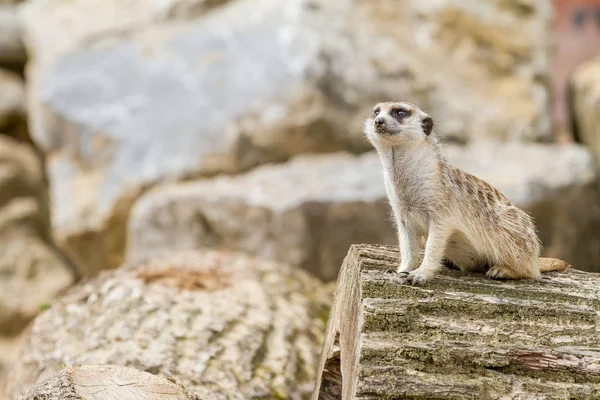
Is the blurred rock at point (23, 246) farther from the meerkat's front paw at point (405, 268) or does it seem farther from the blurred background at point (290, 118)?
the meerkat's front paw at point (405, 268)

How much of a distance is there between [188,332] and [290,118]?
3.19 metres

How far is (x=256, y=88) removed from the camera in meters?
6.91

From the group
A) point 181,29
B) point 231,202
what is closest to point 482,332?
point 231,202

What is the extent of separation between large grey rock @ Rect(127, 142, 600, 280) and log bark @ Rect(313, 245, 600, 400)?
3301 mm

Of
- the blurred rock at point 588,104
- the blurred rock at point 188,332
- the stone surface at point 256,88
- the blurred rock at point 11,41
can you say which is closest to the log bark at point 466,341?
the blurred rock at point 188,332

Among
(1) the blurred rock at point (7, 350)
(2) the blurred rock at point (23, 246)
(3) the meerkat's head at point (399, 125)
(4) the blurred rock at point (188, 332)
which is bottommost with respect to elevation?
(1) the blurred rock at point (7, 350)

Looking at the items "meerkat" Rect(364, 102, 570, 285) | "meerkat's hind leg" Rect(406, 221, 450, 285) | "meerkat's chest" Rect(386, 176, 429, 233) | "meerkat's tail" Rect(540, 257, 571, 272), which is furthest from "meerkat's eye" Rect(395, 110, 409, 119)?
"meerkat's tail" Rect(540, 257, 571, 272)

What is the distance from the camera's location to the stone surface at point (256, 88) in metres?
6.78

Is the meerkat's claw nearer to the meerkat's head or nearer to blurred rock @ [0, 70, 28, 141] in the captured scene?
the meerkat's head

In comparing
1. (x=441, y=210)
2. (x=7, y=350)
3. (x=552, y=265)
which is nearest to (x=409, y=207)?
(x=441, y=210)

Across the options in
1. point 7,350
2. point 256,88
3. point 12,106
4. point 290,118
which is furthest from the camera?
point 12,106

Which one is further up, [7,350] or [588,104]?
[588,104]

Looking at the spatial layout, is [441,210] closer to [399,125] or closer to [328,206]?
[399,125]

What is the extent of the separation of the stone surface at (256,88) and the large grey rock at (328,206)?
0.33m
